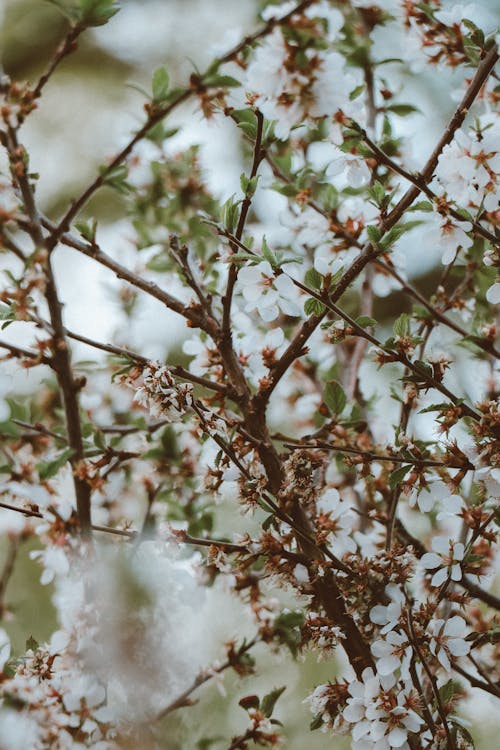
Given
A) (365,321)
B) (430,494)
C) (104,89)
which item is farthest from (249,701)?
(104,89)

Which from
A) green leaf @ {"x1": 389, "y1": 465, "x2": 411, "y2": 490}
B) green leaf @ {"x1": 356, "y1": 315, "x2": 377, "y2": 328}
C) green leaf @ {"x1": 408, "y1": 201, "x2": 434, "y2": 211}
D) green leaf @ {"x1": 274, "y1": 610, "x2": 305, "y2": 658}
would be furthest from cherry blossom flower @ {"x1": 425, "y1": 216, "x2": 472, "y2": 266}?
green leaf @ {"x1": 274, "y1": 610, "x2": 305, "y2": 658}

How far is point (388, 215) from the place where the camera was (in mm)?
767

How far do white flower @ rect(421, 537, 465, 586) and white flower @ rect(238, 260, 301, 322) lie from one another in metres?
0.27

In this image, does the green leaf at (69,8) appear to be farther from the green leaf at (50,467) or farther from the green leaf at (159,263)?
the green leaf at (159,263)

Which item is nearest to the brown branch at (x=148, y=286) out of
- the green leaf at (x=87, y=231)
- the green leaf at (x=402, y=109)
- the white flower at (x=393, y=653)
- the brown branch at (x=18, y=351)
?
the green leaf at (x=87, y=231)

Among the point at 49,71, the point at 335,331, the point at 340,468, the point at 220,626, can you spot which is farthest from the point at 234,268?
the point at 220,626

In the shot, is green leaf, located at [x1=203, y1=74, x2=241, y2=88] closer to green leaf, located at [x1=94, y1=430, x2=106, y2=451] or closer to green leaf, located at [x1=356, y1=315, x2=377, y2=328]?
green leaf, located at [x1=356, y1=315, x2=377, y2=328]

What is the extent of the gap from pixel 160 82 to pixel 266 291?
0.79ft

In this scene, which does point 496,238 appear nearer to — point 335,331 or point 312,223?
point 335,331

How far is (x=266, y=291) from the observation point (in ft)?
2.55

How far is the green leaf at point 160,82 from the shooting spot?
759mm

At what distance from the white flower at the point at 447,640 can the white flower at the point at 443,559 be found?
0.13ft

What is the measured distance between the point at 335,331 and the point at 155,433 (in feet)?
1.21

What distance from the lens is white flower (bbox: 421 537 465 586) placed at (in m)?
0.74
